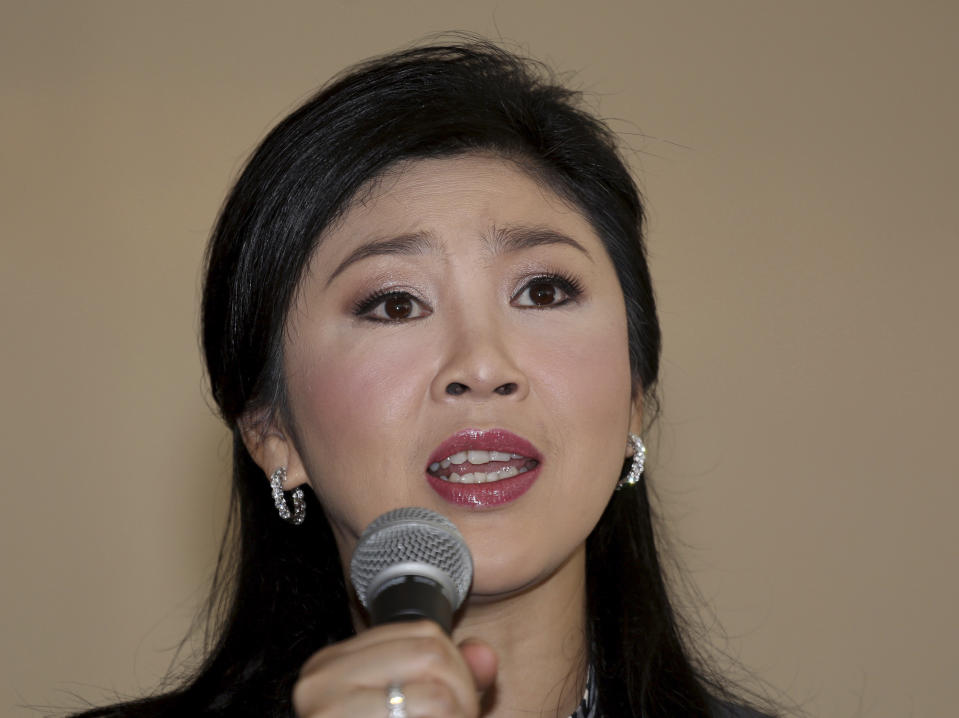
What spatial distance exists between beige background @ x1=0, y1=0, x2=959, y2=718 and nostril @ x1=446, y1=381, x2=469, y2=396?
3.86 feet

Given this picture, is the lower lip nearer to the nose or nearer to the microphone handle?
the nose

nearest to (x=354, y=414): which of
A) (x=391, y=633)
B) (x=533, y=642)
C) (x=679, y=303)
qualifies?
(x=533, y=642)

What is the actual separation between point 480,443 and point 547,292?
0.26 meters

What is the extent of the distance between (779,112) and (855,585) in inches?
39.9

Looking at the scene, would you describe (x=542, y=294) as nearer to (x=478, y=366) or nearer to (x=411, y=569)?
(x=478, y=366)

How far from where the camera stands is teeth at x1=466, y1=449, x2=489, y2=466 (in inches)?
56.5

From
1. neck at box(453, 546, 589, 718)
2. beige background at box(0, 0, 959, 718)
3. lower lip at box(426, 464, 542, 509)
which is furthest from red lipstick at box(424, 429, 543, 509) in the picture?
beige background at box(0, 0, 959, 718)

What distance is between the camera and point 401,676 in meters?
0.87

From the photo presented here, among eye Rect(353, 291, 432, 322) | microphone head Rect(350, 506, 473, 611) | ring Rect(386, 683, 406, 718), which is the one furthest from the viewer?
eye Rect(353, 291, 432, 322)

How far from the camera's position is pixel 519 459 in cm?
147

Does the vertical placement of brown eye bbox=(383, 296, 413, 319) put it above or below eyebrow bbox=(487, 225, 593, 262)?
below

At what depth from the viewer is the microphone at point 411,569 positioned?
925 millimetres

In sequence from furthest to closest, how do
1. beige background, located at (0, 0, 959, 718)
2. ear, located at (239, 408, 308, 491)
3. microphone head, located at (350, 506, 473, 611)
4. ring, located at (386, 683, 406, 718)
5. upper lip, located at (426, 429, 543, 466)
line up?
beige background, located at (0, 0, 959, 718)
ear, located at (239, 408, 308, 491)
upper lip, located at (426, 429, 543, 466)
microphone head, located at (350, 506, 473, 611)
ring, located at (386, 683, 406, 718)

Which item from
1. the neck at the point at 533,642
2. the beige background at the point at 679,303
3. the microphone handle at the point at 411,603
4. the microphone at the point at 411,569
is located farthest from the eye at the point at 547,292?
the beige background at the point at 679,303
